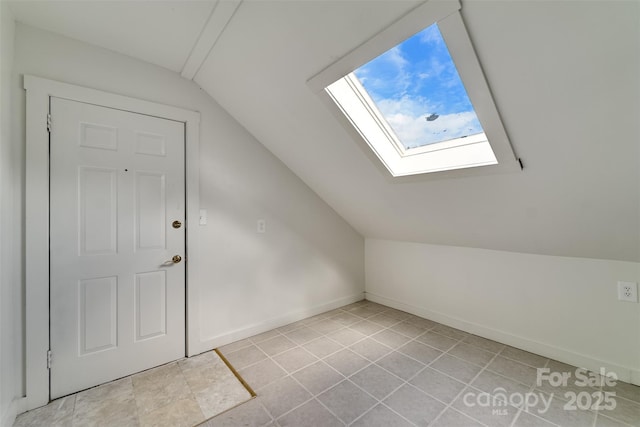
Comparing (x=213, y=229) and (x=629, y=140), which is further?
(x=213, y=229)

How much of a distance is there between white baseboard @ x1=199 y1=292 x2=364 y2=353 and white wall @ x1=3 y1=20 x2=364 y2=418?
0.4 inches

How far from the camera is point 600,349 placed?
6.31 ft

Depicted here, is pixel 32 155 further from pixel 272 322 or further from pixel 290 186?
pixel 272 322

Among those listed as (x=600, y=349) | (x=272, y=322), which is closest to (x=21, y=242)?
(x=272, y=322)

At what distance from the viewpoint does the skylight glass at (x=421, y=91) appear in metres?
1.49

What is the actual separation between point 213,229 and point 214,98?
115cm

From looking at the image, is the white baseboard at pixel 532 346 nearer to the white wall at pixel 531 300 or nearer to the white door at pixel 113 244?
the white wall at pixel 531 300

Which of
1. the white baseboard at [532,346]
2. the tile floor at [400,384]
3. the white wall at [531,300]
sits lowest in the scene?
the tile floor at [400,384]

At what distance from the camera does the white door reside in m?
1.70

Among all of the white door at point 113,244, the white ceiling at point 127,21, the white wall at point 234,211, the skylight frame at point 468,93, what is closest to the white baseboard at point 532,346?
the white wall at point 234,211

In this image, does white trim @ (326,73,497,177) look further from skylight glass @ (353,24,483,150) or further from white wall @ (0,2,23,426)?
white wall @ (0,2,23,426)

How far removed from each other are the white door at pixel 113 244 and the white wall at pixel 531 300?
243 centimetres

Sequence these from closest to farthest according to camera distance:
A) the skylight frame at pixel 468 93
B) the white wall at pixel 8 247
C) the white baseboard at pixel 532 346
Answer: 1. the skylight frame at pixel 468 93
2. the white wall at pixel 8 247
3. the white baseboard at pixel 532 346

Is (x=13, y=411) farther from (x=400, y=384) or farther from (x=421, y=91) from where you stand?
(x=421, y=91)
